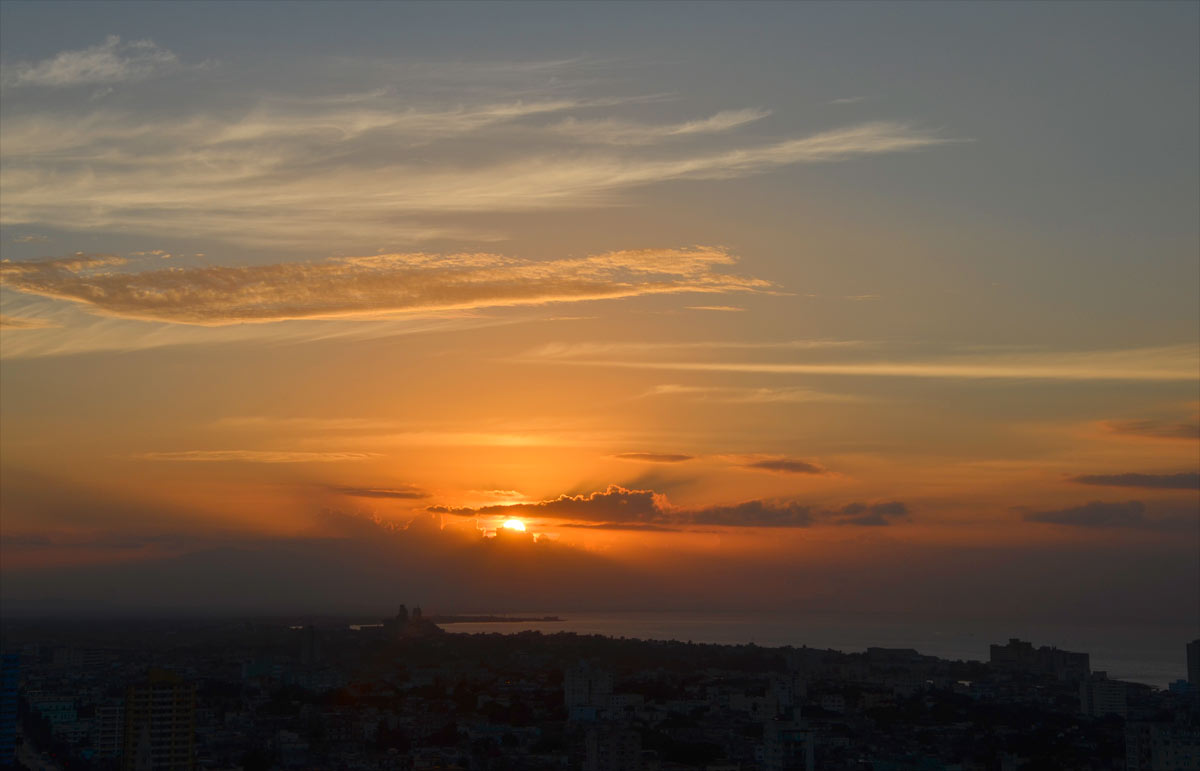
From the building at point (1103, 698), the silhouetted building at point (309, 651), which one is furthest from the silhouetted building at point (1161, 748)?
the silhouetted building at point (309, 651)

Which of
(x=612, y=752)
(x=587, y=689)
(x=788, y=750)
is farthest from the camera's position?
(x=587, y=689)

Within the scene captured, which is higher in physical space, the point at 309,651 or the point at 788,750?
the point at 309,651

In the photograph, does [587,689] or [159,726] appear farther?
[587,689]

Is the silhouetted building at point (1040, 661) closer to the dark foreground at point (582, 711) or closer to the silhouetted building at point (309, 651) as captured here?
the dark foreground at point (582, 711)

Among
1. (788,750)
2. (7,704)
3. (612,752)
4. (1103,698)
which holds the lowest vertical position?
(612,752)

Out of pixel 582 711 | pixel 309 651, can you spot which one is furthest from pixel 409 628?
pixel 582 711

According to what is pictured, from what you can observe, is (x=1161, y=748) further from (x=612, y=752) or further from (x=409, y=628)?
(x=409, y=628)
